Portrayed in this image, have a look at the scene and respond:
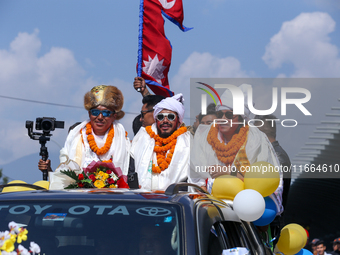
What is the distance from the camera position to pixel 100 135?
619cm

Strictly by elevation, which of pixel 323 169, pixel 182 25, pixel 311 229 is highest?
pixel 182 25

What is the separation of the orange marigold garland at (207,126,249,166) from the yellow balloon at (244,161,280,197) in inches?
45.7

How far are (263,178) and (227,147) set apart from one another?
4.95 feet

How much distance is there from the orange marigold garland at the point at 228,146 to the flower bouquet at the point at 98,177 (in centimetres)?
134

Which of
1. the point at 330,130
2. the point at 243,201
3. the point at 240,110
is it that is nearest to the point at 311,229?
the point at 330,130

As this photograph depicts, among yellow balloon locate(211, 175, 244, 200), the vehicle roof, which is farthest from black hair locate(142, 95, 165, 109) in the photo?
the vehicle roof

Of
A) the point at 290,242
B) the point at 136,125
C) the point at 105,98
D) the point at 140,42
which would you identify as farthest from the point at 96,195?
the point at 140,42

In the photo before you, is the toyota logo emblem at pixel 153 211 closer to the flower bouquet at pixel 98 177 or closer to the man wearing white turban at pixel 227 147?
the flower bouquet at pixel 98 177

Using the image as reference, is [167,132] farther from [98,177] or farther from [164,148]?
[98,177]

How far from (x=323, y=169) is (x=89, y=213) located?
56.1 ft

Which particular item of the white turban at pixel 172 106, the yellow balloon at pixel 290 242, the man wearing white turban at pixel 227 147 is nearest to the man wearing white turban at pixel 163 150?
the white turban at pixel 172 106

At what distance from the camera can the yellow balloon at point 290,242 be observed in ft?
17.2

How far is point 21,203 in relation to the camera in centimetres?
283

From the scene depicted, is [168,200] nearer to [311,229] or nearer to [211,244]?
[211,244]
